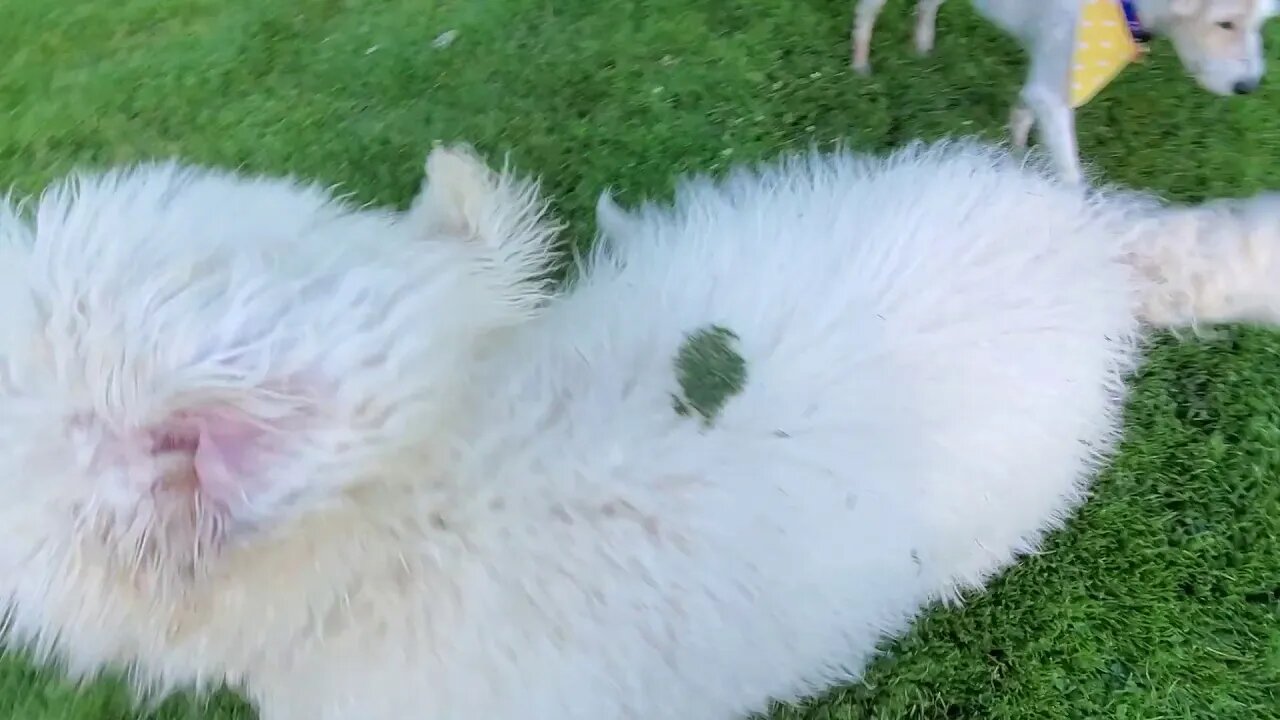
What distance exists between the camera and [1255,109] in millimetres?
1852

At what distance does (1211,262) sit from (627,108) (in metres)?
1.04

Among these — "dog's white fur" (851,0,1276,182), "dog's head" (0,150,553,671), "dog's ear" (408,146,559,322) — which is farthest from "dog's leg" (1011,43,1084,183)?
"dog's head" (0,150,553,671)

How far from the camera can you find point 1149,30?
151cm

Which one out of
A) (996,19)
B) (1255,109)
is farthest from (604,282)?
(1255,109)

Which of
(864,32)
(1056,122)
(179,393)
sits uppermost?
(179,393)

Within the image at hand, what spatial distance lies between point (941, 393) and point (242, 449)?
0.76 meters

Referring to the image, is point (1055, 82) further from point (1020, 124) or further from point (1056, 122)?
point (1020, 124)

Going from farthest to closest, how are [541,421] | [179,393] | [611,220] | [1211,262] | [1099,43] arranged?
[611,220], [1099,43], [1211,262], [541,421], [179,393]

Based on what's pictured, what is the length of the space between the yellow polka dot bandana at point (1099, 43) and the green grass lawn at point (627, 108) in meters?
0.42

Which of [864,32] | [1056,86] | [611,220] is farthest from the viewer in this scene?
[864,32]

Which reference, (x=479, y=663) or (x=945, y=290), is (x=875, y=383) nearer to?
(x=945, y=290)

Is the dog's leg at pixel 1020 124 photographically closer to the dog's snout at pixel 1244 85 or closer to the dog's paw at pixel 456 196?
the dog's snout at pixel 1244 85

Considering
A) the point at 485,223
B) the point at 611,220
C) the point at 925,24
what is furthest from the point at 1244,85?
the point at 485,223

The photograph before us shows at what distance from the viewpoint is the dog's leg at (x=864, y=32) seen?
1.78 m
